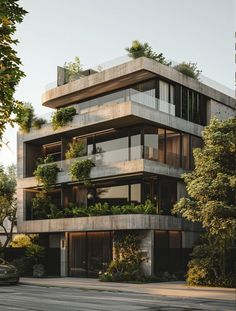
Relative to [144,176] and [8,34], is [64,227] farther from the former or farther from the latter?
[8,34]

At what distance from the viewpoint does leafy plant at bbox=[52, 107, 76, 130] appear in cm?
3605

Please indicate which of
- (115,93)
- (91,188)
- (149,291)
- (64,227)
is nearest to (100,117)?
(115,93)

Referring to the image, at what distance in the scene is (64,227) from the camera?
35562 mm

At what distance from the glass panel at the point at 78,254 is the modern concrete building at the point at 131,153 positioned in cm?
6

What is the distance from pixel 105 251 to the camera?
33.7 meters

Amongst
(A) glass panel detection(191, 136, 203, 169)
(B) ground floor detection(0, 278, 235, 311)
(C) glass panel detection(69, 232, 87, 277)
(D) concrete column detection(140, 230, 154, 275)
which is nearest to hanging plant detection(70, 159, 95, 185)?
(C) glass panel detection(69, 232, 87, 277)

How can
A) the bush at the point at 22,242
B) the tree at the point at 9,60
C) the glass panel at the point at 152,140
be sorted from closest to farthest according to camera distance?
the tree at the point at 9,60 → the glass panel at the point at 152,140 → the bush at the point at 22,242

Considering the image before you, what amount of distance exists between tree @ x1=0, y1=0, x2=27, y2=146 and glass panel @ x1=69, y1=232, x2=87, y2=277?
1014 inches

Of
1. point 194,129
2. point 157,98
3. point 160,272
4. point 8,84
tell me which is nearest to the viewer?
point 8,84

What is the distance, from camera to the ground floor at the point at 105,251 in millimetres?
31359

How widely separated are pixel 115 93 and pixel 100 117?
8.30 ft

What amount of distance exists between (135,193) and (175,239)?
3.77m

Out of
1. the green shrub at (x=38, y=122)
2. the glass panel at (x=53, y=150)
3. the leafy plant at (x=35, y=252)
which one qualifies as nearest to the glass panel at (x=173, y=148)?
the glass panel at (x=53, y=150)

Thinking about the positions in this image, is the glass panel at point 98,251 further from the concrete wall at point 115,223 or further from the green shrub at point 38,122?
the green shrub at point 38,122
